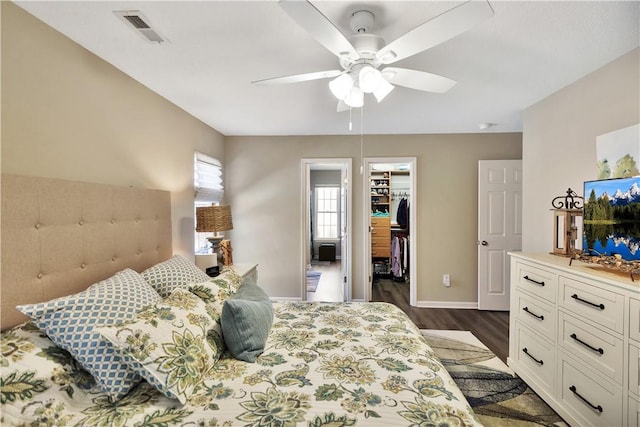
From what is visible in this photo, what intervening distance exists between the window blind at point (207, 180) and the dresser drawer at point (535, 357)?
3.34m

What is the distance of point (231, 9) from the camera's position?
146cm

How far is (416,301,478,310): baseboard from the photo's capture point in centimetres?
401

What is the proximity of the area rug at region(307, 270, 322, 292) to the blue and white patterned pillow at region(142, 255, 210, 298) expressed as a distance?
3.26 meters

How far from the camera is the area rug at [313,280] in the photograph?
208 inches

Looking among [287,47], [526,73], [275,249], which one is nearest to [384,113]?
[526,73]

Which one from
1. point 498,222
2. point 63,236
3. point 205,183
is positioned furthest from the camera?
point 498,222

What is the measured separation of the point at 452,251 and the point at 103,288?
391 cm

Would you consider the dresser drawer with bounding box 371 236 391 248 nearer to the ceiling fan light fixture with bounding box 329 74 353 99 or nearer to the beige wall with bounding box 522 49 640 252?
the beige wall with bounding box 522 49 640 252

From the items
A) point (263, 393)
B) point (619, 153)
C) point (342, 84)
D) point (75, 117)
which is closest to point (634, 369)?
point (619, 153)

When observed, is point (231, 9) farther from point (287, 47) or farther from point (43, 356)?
point (43, 356)

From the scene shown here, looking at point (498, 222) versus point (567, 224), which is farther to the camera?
point (498, 222)

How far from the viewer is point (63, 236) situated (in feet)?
5.01

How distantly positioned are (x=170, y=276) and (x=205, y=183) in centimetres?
181

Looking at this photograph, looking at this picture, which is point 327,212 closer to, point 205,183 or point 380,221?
point 380,221
